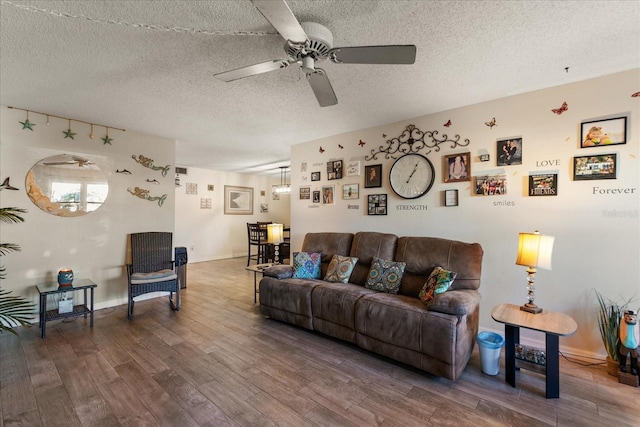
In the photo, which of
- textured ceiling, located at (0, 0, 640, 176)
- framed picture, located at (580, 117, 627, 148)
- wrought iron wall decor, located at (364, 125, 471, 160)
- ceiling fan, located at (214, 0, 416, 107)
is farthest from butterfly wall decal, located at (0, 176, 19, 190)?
framed picture, located at (580, 117, 627, 148)

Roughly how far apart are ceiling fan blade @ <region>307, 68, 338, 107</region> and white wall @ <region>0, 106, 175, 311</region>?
3.27 metres

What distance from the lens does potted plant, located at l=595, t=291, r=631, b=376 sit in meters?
2.26

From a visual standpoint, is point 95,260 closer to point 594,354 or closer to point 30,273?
point 30,273

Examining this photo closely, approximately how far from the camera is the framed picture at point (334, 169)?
13.8 ft

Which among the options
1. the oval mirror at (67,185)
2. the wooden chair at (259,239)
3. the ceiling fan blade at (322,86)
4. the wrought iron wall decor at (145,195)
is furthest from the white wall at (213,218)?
the ceiling fan blade at (322,86)

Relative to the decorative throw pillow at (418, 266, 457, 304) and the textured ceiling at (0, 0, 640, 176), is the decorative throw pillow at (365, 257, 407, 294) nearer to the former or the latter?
the decorative throw pillow at (418, 266, 457, 304)

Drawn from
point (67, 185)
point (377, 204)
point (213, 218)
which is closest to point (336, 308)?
point (377, 204)

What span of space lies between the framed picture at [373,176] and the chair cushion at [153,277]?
9.32 ft

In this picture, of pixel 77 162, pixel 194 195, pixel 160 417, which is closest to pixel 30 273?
pixel 77 162

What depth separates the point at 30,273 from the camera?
132 inches

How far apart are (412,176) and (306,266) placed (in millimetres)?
1695

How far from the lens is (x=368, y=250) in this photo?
335 cm

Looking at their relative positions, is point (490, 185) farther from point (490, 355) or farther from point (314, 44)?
point (314, 44)

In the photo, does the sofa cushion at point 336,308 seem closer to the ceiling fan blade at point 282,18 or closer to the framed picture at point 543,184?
the framed picture at point 543,184
